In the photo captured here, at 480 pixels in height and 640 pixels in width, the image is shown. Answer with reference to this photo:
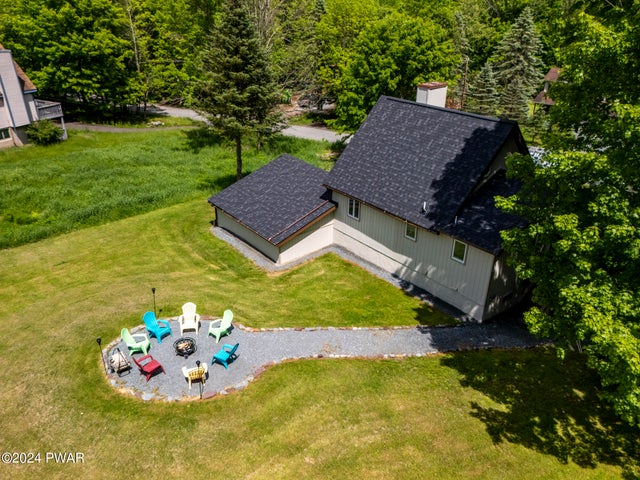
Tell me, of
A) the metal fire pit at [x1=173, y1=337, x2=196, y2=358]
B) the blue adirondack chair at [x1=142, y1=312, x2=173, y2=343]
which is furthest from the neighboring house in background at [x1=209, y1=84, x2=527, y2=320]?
the metal fire pit at [x1=173, y1=337, x2=196, y2=358]

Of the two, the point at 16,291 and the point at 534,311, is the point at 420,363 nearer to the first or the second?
the point at 534,311

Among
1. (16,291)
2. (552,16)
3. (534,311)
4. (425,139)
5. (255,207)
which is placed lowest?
(16,291)

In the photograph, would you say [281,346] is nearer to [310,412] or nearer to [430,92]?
[310,412]

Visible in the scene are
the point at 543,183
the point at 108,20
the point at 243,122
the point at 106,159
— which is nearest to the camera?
the point at 543,183

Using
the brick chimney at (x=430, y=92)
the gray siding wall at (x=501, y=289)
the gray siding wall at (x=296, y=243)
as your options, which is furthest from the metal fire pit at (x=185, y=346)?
the brick chimney at (x=430, y=92)

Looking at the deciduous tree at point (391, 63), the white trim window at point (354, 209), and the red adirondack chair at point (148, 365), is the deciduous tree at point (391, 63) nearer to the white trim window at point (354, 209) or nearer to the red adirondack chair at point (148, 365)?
the white trim window at point (354, 209)

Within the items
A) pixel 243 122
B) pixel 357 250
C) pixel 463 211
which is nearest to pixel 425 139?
pixel 463 211
